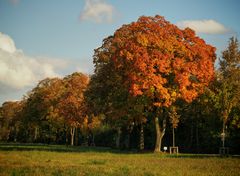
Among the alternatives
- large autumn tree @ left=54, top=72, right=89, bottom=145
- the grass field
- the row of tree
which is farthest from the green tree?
large autumn tree @ left=54, top=72, right=89, bottom=145

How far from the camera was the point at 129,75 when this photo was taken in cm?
3756

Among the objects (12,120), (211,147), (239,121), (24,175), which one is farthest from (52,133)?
(24,175)

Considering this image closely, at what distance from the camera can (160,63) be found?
3766cm

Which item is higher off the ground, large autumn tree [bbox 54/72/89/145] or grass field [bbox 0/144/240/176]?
large autumn tree [bbox 54/72/89/145]

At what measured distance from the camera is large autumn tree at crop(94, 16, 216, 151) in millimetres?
37281

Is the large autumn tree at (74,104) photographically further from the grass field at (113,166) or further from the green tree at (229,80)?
the grass field at (113,166)

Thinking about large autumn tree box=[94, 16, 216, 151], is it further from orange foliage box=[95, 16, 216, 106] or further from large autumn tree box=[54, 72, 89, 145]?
large autumn tree box=[54, 72, 89, 145]

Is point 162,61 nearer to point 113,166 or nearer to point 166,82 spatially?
point 166,82

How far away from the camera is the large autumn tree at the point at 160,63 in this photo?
37.3 metres

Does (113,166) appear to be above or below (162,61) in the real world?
below

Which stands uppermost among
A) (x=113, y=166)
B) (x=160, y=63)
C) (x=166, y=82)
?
(x=160, y=63)

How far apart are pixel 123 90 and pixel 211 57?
12389 mm

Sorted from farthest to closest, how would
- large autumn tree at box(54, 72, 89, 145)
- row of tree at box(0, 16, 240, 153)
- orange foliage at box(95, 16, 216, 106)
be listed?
large autumn tree at box(54, 72, 89, 145), row of tree at box(0, 16, 240, 153), orange foliage at box(95, 16, 216, 106)

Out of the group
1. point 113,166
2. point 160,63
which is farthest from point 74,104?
point 113,166
